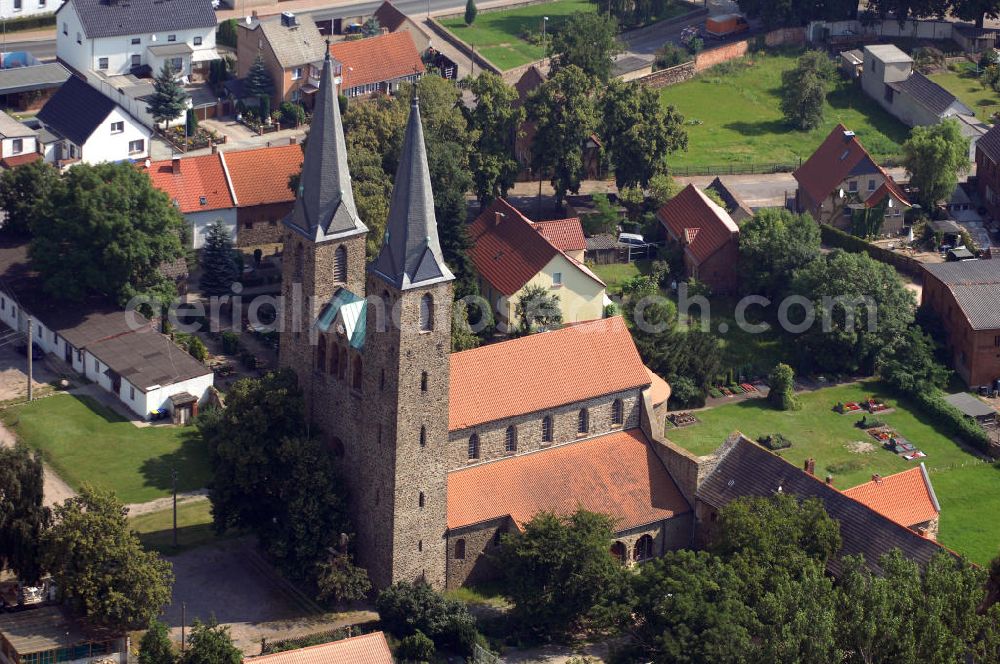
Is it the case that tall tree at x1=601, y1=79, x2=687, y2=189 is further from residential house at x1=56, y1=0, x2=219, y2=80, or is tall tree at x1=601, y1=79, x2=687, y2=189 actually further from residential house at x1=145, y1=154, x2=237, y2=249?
residential house at x1=56, y1=0, x2=219, y2=80

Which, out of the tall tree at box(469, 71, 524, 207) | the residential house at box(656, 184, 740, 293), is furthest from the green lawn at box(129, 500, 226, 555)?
the residential house at box(656, 184, 740, 293)

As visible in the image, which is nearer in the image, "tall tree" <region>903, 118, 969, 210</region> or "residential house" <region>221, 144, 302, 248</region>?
"residential house" <region>221, 144, 302, 248</region>

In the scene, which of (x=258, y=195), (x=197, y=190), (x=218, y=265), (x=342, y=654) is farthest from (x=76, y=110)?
(x=342, y=654)

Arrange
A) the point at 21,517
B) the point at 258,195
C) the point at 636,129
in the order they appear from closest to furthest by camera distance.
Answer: the point at 21,517
the point at 258,195
the point at 636,129

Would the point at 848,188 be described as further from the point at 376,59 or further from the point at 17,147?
the point at 17,147

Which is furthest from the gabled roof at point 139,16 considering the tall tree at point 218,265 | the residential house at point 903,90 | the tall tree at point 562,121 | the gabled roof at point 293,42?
the residential house at point 903,90
